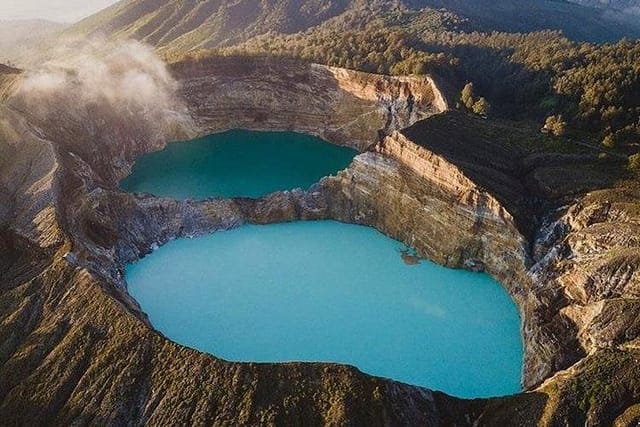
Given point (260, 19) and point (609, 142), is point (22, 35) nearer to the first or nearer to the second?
point (260, 19)

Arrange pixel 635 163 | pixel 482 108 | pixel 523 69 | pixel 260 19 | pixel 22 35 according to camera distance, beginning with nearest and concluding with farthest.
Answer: pixel 635 163 < pixel 482 108 < pixel 523 69 < pixel 260 19 < pixel 22 35

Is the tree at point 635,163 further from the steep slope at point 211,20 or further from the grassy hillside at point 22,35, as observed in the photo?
the grassy hillside at point 22,35

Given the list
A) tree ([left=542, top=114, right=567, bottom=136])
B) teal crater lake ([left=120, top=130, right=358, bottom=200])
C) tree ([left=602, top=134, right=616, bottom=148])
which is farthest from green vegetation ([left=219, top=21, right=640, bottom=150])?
teal crater lake ([left=120, top=130, right=358, bottom=200])

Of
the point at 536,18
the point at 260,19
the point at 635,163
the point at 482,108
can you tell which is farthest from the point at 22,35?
the point at 635,163

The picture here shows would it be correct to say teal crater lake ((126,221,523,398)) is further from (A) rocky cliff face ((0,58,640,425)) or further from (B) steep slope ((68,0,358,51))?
(B) steep slope ((68,0,358,51))

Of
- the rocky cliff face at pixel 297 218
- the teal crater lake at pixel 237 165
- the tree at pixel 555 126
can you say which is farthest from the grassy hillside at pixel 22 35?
the tree at pixel 555 126

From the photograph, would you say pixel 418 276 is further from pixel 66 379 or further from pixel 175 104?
pixel 175 104

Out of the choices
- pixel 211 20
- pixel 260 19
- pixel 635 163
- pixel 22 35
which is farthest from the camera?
pixel 22 35
